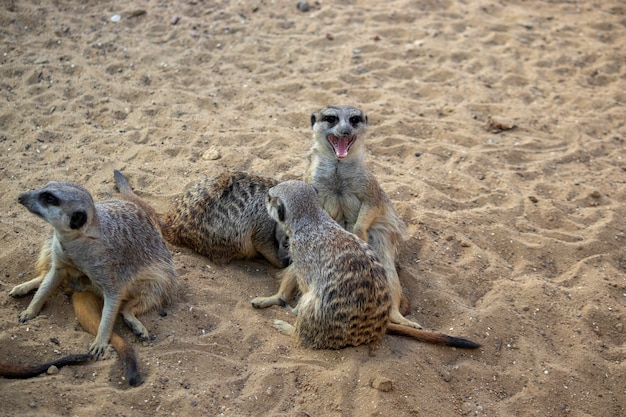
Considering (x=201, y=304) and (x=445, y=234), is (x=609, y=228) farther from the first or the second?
(x=201, y=304)

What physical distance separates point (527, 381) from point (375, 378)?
2.28 feet

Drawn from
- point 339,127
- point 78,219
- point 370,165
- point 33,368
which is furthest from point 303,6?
point 33,368

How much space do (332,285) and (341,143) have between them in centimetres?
91

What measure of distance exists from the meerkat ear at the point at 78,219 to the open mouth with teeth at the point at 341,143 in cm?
130

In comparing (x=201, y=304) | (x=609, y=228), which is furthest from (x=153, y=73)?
(x=609, y=228)

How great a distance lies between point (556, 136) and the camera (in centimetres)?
488

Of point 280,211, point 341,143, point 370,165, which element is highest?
point 341,143

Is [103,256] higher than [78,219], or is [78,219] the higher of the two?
[78,219]

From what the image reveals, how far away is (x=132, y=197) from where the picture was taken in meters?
3.63

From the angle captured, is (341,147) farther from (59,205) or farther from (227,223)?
(59,205)

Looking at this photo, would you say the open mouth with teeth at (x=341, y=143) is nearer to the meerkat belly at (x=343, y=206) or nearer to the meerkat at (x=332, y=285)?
the meerkat belly at (x=343, y=206)

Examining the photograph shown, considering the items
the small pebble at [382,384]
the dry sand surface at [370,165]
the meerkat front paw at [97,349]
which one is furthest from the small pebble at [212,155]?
the small pebble at [382,384]

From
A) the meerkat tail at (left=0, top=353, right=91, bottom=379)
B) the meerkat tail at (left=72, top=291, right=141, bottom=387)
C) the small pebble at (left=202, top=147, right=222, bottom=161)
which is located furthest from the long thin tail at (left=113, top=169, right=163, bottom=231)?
the meerkat tail at (left=0, top=353, right=91, bottom=379)

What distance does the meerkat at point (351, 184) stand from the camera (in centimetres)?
347
